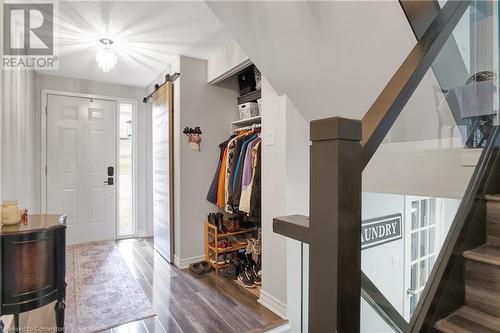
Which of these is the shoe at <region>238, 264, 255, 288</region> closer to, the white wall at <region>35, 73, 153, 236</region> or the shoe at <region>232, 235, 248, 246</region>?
the shoe at <region>232, 235, 248, 246</region>

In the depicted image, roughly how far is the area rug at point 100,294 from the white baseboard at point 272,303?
91cm

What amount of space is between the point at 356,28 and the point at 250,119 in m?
1.71

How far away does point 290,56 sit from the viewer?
1.92m

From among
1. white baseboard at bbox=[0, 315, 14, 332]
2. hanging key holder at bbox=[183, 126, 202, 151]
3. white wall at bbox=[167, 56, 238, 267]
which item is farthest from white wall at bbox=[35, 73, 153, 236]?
white baseboard at bbox=[0, 315, 14, 332]

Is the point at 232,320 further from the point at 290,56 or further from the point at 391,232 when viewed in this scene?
the point at 290,56

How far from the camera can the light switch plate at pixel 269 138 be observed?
234 centimetres

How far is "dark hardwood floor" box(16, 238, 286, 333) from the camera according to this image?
2051 millimetres

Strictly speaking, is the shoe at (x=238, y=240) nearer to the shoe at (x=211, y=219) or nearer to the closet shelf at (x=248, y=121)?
the shoe at (x=211, y=219)

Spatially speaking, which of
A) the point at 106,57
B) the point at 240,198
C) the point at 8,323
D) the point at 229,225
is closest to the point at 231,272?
the point at 229,225

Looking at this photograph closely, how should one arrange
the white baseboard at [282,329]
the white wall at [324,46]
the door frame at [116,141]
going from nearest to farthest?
the white wall at [324,46], the white baseboard at [282,329], the door frame at [116,141]

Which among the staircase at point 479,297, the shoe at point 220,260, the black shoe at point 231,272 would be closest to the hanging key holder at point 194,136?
the shoe at point 220,260

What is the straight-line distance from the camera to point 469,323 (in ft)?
3.21

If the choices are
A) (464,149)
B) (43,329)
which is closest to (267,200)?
(464,149)

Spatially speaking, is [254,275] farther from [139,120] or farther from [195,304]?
[139,120]
